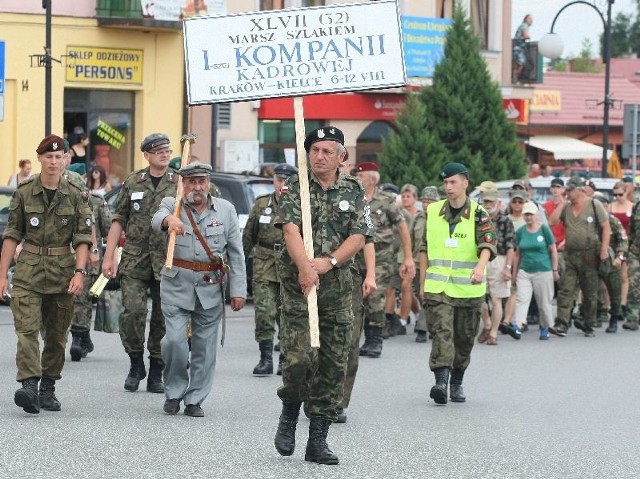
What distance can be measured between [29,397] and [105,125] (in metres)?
23.3

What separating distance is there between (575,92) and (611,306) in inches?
1801

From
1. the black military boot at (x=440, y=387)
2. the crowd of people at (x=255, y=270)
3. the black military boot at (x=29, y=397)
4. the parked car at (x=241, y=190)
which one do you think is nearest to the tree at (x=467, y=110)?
the parked car at (x=241, y=190)

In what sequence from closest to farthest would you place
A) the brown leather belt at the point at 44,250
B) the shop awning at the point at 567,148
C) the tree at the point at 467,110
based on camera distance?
the brown leather belt at the point at 44,250, the tree at the point at 467,110, the shop awning at the point at 567,148

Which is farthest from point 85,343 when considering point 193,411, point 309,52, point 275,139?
point 275,139

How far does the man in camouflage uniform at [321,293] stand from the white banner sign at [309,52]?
86 cm

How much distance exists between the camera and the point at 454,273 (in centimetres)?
1302

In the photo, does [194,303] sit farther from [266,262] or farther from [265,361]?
[266,262]

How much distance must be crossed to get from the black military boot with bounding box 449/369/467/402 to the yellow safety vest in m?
0.66

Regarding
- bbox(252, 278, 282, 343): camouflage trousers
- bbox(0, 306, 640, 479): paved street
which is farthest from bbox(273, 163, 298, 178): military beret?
bbox(0, 306, 640, 479): paved street

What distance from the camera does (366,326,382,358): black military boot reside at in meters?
16.6

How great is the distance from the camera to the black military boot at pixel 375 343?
16625 millimetres

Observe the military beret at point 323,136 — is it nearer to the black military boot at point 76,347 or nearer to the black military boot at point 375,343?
the black military boot at point 76,347

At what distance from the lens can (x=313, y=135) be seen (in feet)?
32.2

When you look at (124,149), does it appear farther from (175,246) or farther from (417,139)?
(175,246)
